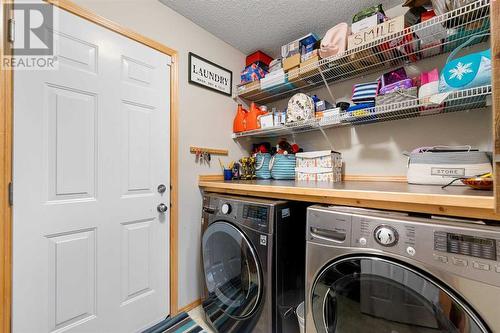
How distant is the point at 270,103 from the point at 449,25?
4.79 feet

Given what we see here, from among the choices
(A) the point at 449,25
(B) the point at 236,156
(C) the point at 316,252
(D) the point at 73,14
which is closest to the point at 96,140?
(D) the point at 73,14

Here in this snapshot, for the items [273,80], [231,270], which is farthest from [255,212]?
[273,80]

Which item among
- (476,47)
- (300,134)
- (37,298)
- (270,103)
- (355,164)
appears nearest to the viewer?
(37,298)

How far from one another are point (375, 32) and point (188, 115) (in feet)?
4.55

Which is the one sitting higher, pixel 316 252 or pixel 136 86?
pixel 136 86

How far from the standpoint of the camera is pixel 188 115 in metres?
1.73

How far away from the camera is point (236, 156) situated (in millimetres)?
2154

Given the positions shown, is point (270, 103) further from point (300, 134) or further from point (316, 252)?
point (316, 252)

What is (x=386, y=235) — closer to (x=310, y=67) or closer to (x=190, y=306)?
(x=310, y=67)

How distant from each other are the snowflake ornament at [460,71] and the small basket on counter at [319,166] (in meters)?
0.76

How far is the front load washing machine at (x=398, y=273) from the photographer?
665 millimetres

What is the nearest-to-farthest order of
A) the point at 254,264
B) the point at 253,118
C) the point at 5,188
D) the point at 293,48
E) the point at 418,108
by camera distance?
the point at 5,188 < the point at 254,264 < the point at 418,108 < the point at 293,48 < the point at 253,118

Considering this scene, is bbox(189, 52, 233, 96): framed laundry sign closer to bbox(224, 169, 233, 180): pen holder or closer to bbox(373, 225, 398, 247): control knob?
bbox(224, 169, 233, 180): pen holder

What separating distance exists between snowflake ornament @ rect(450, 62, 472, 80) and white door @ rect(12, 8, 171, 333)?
1713 mm
